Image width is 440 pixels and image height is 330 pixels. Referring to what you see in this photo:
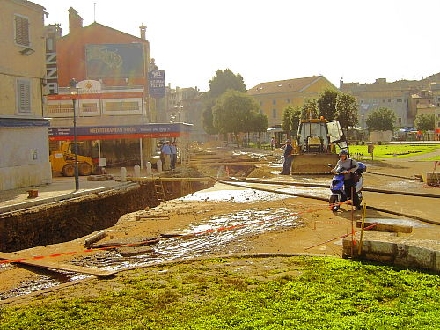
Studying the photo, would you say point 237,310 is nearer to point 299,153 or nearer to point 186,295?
point 186,295

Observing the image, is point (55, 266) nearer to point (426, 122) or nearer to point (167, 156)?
point (167, 156)

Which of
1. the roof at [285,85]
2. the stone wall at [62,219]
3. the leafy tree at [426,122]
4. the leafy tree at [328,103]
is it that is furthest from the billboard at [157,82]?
the leafy tree at [426,122]

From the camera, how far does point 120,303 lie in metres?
6.88

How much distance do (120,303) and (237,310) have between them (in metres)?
1.56

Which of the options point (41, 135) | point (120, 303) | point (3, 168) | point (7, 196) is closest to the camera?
point (120, 303)

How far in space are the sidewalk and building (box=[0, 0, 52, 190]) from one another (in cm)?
86

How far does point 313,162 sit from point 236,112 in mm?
48449

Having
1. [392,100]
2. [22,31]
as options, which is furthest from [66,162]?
[392,100]

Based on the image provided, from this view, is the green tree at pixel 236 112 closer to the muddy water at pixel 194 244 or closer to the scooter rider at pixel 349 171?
the muddy water at pixel 194 244

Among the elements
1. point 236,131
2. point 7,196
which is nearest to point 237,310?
point 7,196

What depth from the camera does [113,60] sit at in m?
56.8

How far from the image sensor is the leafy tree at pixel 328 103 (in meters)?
48.8

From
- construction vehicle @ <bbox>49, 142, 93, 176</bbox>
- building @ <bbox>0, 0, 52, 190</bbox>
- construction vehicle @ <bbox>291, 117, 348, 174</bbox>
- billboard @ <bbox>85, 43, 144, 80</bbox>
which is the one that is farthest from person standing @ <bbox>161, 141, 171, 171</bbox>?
billboard @ <bbox>85, 43, 144, 80</bbox>

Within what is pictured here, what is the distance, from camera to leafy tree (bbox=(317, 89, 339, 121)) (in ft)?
160
